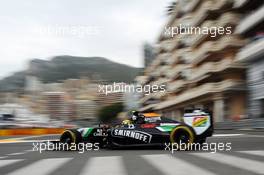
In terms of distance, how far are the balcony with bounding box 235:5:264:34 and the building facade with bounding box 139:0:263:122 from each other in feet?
4.11

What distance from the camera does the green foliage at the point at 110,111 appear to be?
109800 mm

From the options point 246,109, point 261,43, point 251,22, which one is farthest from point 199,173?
point 246,109

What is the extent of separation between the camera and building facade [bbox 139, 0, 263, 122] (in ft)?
113

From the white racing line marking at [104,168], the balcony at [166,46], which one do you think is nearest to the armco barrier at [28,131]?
the balcony at [166,46]

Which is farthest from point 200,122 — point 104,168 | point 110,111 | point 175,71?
point 110,111

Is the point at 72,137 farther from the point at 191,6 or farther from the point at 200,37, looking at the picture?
the point at 191,6

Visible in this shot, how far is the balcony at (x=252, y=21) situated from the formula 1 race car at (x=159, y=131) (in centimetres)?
1889

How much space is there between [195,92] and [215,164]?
3631cm

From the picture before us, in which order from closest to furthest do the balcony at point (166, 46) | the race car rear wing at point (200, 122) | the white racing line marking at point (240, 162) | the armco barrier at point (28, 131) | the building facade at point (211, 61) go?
the white racing line marking at point (240, 162), the race car rear wing at point (200, 122), the building facade at point (211, 61), the armco barrier at point (28, 131), the balcony at point (166, 46)

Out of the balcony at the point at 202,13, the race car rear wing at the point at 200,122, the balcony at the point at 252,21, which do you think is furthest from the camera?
the balcony at the point at 202,13

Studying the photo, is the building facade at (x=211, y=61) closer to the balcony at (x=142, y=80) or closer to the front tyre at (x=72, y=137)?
the front tyre at (x=72, y=137)

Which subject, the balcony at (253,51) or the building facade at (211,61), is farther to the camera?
the building facade at (211,61)

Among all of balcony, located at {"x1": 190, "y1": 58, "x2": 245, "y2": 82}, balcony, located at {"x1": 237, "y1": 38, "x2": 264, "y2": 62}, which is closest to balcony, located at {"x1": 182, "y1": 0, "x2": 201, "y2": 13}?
balcony, located at {"x1": 190, "y1": 58, "x2": 245, "y2": 82}

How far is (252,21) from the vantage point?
29.4 m
